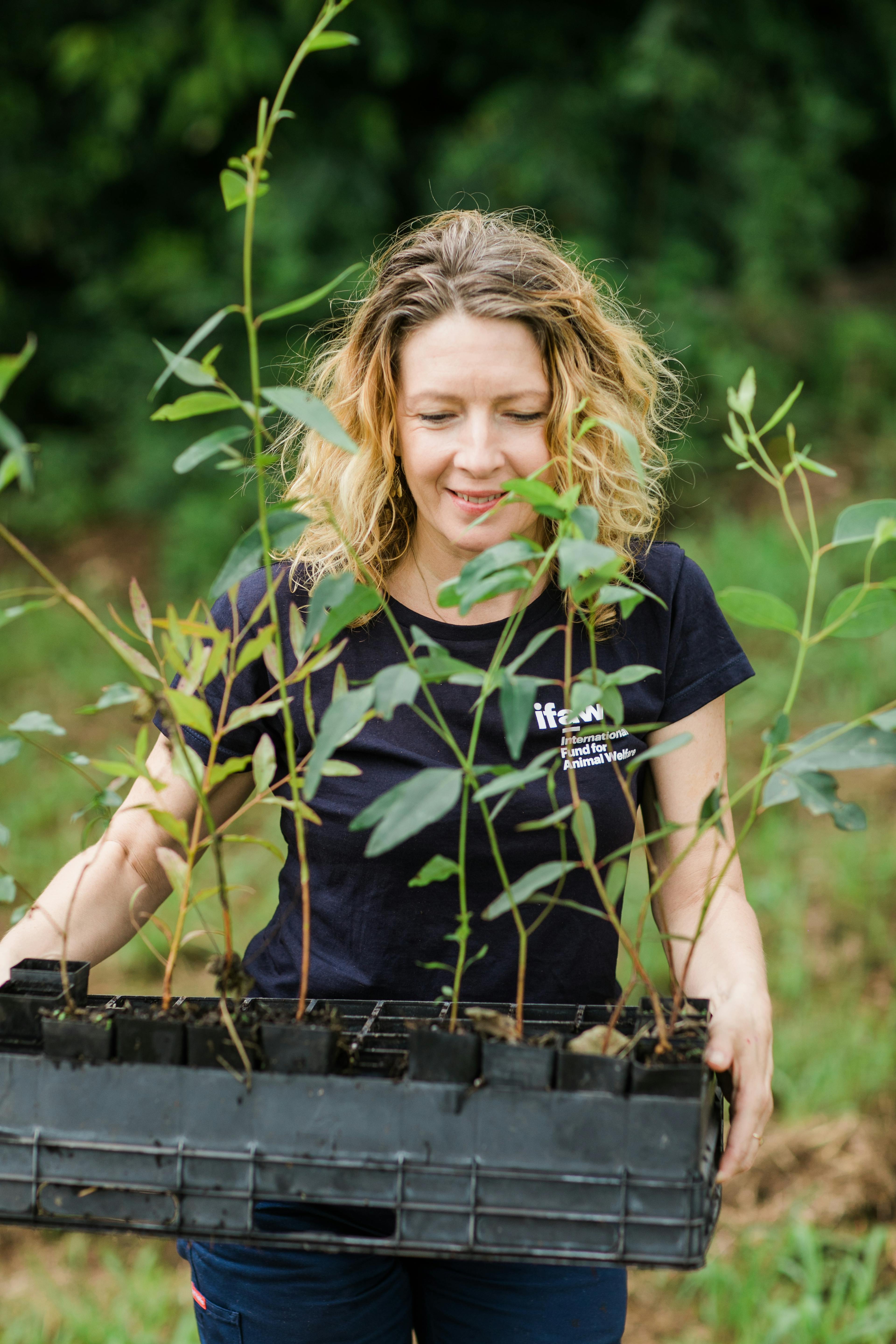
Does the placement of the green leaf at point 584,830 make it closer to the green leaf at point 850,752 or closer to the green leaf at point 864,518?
the green leaf at point 850,752

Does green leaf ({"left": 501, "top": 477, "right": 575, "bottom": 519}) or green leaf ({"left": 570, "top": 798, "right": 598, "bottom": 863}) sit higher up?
green leaf ({"left": 501, "top": 477, "right": 575, "bottom": 519})

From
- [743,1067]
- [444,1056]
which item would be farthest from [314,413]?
[743,1067]

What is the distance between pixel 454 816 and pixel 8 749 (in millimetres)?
507

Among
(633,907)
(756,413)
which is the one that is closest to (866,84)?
(756,413)

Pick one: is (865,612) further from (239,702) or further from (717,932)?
(239,702)

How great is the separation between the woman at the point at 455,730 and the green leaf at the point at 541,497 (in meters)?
0.34

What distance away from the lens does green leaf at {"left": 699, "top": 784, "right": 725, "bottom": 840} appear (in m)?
0.85

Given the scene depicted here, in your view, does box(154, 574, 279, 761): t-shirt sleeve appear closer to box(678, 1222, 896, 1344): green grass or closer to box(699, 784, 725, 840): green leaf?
box(699, 784, 725, 840): green leaf

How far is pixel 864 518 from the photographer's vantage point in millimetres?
862

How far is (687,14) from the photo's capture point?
4.80 meters

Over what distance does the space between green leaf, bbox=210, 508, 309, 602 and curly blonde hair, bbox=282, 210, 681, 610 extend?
0.40 m

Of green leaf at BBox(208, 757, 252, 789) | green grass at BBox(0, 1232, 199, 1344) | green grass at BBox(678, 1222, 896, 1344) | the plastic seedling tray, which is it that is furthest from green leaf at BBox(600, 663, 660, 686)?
green grass at BBox(0, 1232, 199, 1344)

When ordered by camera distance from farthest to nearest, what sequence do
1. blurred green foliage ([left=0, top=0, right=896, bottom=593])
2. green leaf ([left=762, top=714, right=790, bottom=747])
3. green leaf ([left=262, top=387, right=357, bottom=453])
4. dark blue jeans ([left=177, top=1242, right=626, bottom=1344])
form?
blurred green foliage ([left=0, top=0, right=896, bottom=593]) → dark blue jeans ([left=177, top=1242, right=626, bottom=1344]) → green leaf ([left=762, top=714, right=790, bottom=747]) → green leaf ([left=262, top=387, right=357, bottom=453])

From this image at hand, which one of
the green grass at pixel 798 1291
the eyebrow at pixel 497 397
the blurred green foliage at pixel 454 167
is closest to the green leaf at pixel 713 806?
the eyebrow at pixel 497 397
